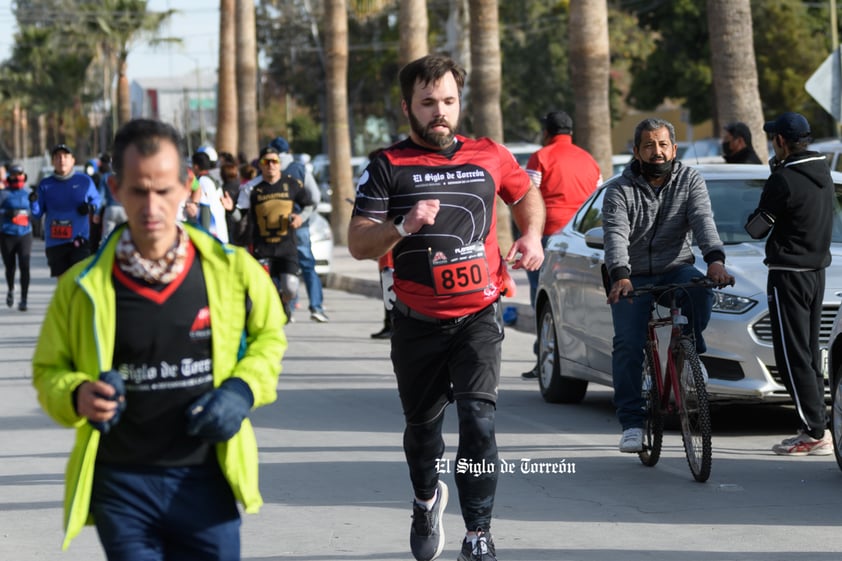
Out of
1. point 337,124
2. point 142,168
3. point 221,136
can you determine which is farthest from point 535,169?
point 221,136

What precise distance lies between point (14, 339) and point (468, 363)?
12.1 m

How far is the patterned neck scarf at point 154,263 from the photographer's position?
4.34m

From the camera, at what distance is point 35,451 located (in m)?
10.1

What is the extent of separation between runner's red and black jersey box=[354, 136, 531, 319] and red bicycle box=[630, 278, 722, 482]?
7.51ft

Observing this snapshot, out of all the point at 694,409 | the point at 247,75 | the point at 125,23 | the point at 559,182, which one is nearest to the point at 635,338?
the point at 694,409

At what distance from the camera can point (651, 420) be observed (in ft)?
29.9

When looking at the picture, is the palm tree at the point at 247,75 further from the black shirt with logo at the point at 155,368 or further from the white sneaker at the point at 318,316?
the black shirt with logo at the point at 155,368

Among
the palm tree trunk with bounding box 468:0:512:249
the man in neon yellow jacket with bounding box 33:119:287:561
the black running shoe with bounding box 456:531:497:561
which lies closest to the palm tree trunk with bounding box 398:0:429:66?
the palm tree trunk with bounding box 468:0:512:249

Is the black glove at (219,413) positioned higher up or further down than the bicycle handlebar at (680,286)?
further down

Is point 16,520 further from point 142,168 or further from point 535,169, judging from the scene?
point 535,169

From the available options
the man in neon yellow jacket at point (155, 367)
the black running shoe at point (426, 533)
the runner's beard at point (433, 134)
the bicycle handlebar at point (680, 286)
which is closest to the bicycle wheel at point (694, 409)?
the bicycle handlebar at point (680, 286)

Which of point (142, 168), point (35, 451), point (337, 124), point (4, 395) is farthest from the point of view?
point (337, 124)

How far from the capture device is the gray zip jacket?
9.00 meters

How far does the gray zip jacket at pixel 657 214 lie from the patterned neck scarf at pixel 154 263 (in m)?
4.84
